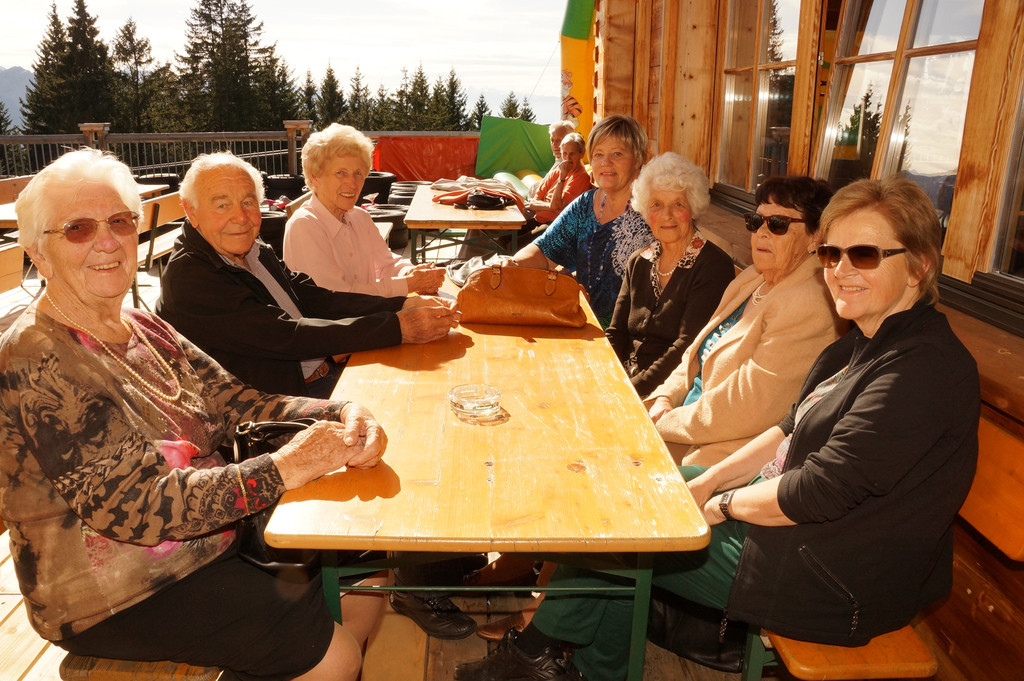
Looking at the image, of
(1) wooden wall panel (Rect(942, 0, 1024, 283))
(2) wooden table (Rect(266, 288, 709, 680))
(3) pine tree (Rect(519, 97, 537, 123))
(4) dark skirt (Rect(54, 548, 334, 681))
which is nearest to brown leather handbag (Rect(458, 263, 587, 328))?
(2) wooden table (Rect(266, 288, 709, 680))

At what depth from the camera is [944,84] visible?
2.31m

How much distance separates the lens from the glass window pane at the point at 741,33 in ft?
13.6

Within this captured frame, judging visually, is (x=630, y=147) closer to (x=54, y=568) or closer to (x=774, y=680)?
(x=774, y=680)

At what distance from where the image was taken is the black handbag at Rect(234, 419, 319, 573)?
1.63 meters

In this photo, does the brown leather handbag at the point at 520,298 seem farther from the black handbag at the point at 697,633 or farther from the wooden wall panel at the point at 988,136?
the wooden wall panel at the point at 988,136

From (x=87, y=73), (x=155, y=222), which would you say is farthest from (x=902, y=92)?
(x=87, y=73)

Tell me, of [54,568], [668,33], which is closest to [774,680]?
[54,568]

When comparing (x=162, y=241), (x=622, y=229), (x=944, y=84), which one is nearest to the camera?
(x=944, y=84)

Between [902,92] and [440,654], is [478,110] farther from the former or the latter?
[440,654]

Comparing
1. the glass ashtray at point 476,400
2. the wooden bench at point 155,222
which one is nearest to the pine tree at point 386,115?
the wooden bench at point 155,222

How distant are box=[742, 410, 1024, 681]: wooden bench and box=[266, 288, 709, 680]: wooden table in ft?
1.16

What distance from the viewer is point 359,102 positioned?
137ft

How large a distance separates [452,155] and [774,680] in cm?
1073

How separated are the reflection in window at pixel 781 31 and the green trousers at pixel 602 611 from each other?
8.65 feet
